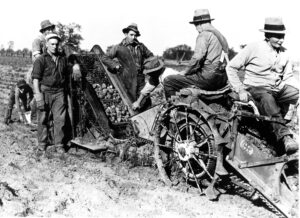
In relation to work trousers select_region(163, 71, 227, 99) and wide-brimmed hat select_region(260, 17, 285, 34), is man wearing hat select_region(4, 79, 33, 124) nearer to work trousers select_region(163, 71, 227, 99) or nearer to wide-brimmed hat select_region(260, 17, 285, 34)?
work trousers select_region(163, 71, 227, 99)

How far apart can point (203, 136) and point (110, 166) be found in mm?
1686

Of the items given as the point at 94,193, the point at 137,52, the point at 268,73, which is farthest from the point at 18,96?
the point at 268,73

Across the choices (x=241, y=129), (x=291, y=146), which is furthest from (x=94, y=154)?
(x=291, y=146)

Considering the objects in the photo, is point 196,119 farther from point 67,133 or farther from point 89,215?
point 67,133

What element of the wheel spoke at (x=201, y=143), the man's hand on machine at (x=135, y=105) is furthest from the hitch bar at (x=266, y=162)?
the man's hand on machine at (x=135, y=105)

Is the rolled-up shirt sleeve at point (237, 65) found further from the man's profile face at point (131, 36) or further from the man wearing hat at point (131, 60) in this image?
the man's profile face at point (131, 36)

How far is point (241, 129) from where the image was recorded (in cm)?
473

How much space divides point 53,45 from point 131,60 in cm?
137

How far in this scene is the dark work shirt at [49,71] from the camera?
20.7 ft

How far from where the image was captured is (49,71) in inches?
252

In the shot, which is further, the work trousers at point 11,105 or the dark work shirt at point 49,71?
the work trousers at point 11,105

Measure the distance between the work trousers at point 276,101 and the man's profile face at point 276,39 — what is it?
0.53 m

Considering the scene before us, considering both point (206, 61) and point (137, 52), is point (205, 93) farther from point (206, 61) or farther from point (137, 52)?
point (137, 52)

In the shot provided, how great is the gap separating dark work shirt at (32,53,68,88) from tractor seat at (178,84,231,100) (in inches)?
94.9
